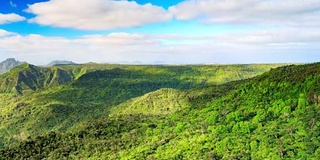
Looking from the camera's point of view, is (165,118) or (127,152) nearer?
(127,152)

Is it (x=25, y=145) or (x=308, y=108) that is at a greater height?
(x=308, y=108)

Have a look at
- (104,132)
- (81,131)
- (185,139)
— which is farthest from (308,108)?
(81,131)

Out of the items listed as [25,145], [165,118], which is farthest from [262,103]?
[25,145]

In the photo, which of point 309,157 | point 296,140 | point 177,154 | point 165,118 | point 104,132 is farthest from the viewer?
point 165,118

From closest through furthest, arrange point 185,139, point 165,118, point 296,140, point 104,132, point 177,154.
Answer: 1. point 296,140
2. point 177,154
3. point 185,139
4. point 104,132
5. point 165,118

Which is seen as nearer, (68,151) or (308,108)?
(308,108)

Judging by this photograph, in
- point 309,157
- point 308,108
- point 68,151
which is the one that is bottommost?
point 68,151

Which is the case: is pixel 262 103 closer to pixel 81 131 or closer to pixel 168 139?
pixel 168 139

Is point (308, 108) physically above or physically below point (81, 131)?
above

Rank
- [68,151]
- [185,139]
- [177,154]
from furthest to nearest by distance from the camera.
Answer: [68,151], [185,139], [177,154]

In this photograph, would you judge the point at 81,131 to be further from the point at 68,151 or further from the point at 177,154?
the point at 177,154
